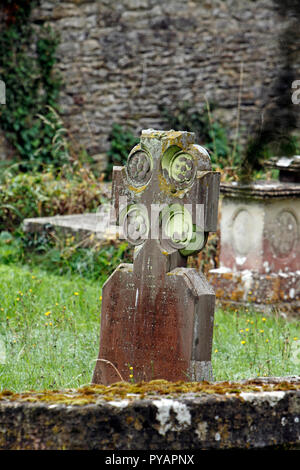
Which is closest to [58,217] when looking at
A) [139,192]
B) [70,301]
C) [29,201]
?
[29,201]

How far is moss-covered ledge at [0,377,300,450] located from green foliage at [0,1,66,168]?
7873 millimetres

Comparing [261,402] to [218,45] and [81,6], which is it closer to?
[81,6]

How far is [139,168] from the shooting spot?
12.0ft

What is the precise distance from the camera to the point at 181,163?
3.56 metres

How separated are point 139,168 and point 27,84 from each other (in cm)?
701

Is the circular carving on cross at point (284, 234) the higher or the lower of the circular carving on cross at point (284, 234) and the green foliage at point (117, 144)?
the lower

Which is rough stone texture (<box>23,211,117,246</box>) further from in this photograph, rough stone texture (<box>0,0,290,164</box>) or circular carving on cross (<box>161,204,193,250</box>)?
rough stone texture (<box>0,0,290,164</box>)

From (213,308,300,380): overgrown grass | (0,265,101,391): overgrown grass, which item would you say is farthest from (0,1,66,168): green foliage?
(213,308,300,380): overgrown grass

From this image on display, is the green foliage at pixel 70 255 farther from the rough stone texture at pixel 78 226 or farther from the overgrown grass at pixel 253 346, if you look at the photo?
the overgrown grass at pixel 253 346

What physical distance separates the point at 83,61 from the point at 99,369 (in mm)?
7879

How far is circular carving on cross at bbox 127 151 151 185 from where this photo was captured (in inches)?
144

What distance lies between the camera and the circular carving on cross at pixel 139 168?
365 centimetres

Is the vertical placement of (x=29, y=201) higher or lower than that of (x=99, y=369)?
higher

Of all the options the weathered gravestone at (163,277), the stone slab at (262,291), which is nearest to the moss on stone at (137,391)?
the weathered gravestone at (163,277)
